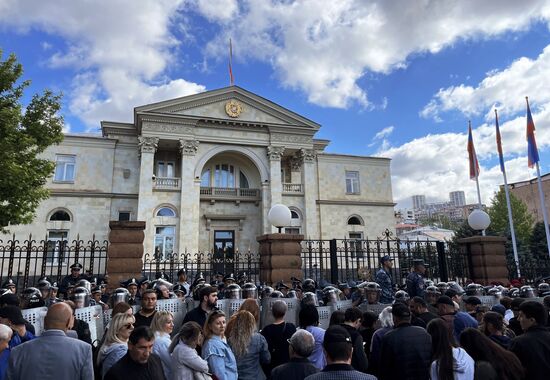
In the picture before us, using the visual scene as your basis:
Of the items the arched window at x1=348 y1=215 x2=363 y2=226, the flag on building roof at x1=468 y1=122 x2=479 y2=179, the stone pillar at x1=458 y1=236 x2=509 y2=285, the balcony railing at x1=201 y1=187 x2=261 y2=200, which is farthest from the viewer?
the arched window at x1=348 y1=215 x2=363 y2=226

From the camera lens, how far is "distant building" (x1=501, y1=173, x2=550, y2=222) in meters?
50.4

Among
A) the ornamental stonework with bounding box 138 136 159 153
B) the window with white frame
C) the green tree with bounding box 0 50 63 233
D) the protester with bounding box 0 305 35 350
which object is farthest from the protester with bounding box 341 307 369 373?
the ornamental stonework with bounding box 138 136 159 153

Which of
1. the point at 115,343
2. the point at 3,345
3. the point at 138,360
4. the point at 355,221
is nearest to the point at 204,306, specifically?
the point at 115,343

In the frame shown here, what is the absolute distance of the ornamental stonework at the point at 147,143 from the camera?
2813 cm

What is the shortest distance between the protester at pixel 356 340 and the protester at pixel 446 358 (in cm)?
80

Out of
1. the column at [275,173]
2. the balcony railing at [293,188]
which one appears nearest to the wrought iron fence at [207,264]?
the column at [275,173]

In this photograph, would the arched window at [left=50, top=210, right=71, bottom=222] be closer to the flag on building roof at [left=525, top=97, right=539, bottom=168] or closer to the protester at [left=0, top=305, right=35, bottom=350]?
the protester at [left=0, top=305, right=35, bottom=350]

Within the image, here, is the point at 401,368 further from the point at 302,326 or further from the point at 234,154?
the point at 234,154

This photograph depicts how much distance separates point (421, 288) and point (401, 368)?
490 cm

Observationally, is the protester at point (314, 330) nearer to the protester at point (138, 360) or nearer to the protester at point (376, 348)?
the protester at point (376, 348)

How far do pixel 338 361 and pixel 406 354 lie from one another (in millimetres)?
1346

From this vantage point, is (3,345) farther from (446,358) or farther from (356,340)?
(446,358)

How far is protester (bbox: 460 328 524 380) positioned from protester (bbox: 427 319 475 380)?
0.07 meters

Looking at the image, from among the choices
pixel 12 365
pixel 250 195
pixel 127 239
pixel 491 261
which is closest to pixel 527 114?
pixel 491 261
